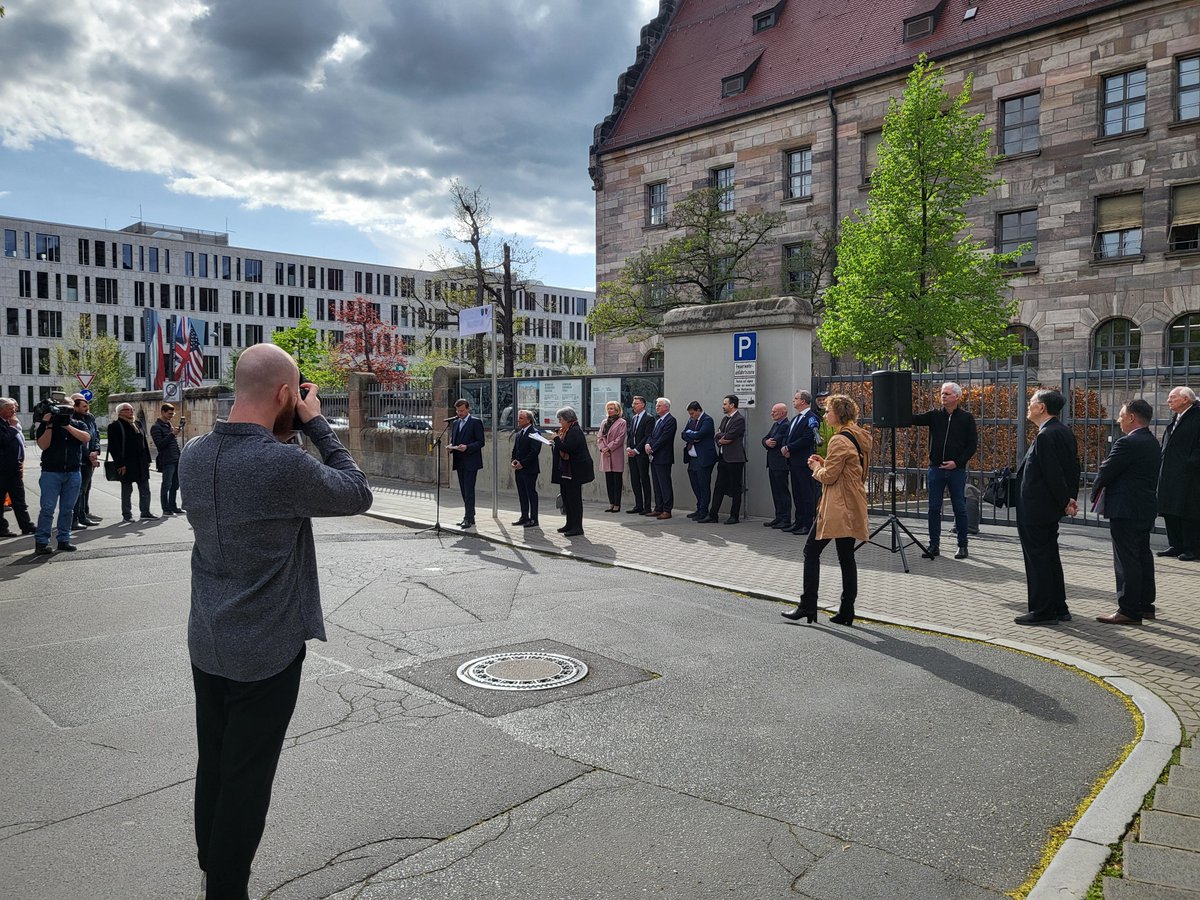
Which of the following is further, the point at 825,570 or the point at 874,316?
the point at 874,316

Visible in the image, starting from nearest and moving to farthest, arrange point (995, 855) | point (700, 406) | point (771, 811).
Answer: point (995, 855), point (771, 811), point (700, 406)

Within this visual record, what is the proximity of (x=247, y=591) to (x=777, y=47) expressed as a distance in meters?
38.7

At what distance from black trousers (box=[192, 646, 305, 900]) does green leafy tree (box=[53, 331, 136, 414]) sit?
247ft

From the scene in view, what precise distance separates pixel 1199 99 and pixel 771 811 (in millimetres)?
29269

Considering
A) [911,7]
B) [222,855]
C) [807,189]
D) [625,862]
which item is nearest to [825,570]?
[625,862]

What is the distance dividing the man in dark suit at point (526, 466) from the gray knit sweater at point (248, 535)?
10.3 meters

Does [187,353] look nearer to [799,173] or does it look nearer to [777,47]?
[799,173]

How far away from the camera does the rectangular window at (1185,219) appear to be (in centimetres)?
2567

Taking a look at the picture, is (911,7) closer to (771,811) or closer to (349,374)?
(349,374)

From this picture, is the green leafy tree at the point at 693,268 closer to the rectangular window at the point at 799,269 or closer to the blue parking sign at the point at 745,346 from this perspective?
the rectangular window at the point at 799,269

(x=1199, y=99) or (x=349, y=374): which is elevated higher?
(x=1199, y=99)

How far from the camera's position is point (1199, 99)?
25.5m

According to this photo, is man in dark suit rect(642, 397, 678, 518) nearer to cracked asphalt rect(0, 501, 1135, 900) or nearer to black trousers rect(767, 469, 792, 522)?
black trousers rect(767, 469, 792, 522)

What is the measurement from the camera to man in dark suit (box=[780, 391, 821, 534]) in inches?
492
